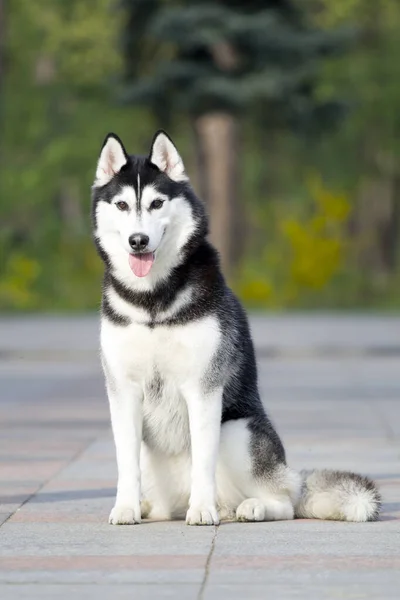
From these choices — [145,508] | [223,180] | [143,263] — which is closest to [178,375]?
[143,263]

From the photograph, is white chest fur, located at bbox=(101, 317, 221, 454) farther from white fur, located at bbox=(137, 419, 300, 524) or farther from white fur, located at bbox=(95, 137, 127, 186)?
white fur, located at bbox=(95, 137, 127, 186)

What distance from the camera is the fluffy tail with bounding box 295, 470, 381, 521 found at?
7594mm

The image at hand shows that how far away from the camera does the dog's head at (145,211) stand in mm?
7438

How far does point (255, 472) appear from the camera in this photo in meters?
7.54

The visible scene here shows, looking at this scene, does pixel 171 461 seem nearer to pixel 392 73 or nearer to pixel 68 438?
pixel 68 438

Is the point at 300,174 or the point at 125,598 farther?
the point at 300,174

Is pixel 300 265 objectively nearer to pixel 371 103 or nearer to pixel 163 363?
pixel 371 103

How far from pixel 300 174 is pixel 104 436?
40290 millimetres

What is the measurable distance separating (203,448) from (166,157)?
54.1 inches

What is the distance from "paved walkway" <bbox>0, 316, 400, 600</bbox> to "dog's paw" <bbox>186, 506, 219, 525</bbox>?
6cm

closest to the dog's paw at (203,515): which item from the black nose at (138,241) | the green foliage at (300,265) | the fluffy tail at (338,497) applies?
the fluffy tail at (338,497)

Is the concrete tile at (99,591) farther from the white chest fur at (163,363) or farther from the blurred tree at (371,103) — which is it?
the blurred tree at (371,103)

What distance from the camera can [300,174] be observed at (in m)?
52.2

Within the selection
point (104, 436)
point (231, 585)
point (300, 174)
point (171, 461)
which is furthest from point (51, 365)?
point (300, 174)
